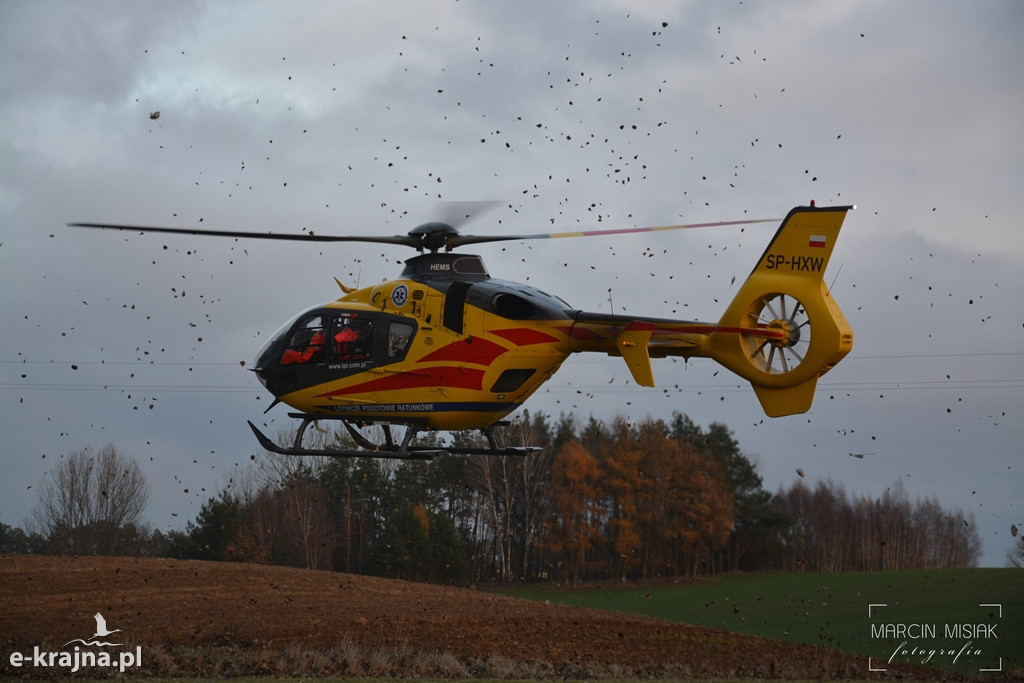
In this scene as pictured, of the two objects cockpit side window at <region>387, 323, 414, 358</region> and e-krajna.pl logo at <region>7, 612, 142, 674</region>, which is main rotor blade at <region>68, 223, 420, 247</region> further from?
e-krajna.pl logo at <region>7, 612, 142, 674</region>

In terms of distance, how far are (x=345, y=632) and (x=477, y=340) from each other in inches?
472

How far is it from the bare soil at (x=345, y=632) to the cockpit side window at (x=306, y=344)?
7.76 m

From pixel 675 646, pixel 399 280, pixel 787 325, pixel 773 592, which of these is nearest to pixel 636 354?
pixel 787 325

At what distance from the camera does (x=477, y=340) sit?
15.4m

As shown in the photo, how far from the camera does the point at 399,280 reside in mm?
16312

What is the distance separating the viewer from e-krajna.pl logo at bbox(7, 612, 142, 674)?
20.8 meters

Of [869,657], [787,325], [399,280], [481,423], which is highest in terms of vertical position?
[399,280]

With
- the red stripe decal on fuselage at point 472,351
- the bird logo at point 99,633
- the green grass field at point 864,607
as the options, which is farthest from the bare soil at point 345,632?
the red stripe decal on fuselage at point 472,351

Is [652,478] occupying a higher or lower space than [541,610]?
higher

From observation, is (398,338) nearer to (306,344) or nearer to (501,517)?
(306,344)

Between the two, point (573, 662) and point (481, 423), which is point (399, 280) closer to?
point (481, 423)

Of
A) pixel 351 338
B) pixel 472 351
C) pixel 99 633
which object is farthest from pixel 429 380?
pixel 99 633

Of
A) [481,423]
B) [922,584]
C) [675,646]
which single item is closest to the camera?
[481,423]

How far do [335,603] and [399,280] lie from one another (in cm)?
1540
